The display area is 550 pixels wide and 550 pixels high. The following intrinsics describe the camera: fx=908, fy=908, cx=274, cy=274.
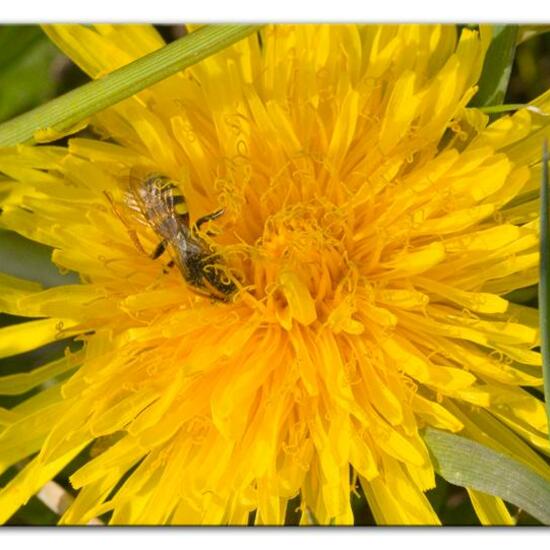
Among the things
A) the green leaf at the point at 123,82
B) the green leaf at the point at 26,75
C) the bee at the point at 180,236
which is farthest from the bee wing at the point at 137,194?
the green leaf at the point at 26,75

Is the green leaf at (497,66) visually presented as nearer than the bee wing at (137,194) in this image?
No

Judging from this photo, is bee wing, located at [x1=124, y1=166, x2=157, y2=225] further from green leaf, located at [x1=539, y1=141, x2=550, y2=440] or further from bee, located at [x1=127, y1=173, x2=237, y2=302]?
green leaf, located at [x1=539, y1=141, x2=550, y2=440]

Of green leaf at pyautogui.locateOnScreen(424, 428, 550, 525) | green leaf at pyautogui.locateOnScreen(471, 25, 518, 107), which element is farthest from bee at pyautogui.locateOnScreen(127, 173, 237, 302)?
green leaf at pyautogui.locateOnScreen(471, 25, 518, 107)

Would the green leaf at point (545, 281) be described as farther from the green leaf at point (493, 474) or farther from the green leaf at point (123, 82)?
the green leaf at point (123, 82)

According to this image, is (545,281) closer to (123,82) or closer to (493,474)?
(493,474)

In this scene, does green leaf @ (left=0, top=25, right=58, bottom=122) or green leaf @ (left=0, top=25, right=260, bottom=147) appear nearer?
green leaf @ (left=0, top=25, right=260, bottom=147)
